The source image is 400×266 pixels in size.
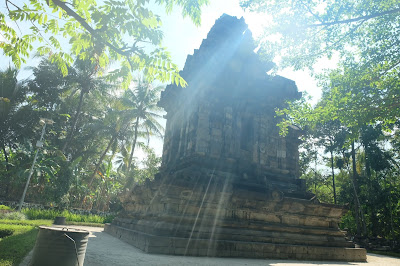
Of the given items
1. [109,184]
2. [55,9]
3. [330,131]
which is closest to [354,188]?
[330,131]

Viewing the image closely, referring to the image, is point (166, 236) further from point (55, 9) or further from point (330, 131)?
point (330, 131)

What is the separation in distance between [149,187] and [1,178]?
76.7 feet

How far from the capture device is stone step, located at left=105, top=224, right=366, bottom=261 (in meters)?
6.66

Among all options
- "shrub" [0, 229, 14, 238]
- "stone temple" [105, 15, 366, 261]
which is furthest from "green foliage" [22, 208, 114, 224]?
"shrub" [0, 229, 14, 238]

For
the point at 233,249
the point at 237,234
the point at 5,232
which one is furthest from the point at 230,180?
the point at 5,232

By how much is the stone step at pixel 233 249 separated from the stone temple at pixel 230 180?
0.03 metres

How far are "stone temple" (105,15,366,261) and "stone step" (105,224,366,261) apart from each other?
26 mm

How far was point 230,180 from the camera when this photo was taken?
9.46 metres

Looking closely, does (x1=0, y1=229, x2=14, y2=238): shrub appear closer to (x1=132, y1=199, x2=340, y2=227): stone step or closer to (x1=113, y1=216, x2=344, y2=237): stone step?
(x1=113, y1=216, x2=344, y2=237): stone step

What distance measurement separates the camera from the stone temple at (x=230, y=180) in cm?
758

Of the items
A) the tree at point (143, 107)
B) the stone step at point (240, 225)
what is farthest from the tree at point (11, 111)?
the stone step at point (240, 225)

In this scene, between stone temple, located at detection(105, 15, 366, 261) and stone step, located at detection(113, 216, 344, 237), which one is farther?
stone temple, located at detection(105, 15, 366, 261)

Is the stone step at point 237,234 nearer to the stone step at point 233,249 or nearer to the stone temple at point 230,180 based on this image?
the stone temple at point 230,180

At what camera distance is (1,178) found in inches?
960
